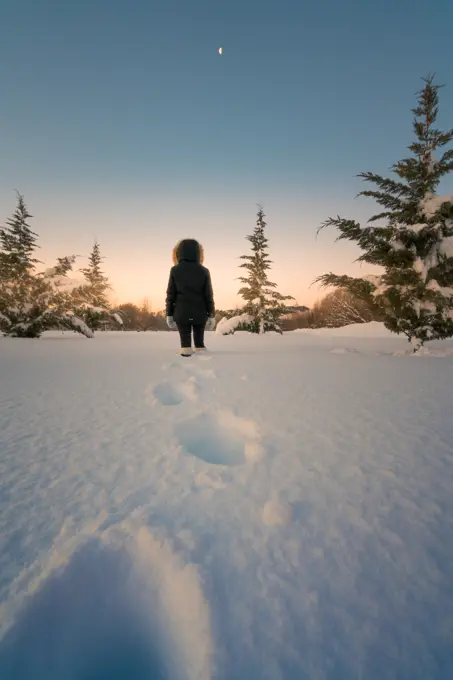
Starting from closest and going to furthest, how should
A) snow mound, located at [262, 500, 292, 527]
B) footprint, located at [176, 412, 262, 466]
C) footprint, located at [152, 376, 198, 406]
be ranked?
snow mound, located at [262, 500, 292, 527] → footprint, located at [176, 412, 262, 466] → footprint, located at [152, 376, 198, 406]

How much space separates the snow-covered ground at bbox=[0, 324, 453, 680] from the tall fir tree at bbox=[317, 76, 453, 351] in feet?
14.8

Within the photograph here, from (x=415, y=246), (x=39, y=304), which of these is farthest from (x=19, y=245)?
(x=415, y=246)

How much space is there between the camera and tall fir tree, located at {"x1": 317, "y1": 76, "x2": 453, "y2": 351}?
487cm

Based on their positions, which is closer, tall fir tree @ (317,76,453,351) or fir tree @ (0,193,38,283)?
tall fir tree @ (317,76,453,351)

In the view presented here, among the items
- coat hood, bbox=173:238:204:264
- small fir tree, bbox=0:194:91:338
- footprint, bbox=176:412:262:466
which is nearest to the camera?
footprint, bbox=176:412:262:466

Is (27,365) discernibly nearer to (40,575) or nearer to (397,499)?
(40,575)

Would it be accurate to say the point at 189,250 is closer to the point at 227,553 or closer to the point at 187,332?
the point at 187,332

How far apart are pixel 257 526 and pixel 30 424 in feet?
4.36

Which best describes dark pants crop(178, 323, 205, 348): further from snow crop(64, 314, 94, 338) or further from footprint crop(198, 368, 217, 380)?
snow crop(64, 314, 94, 338)

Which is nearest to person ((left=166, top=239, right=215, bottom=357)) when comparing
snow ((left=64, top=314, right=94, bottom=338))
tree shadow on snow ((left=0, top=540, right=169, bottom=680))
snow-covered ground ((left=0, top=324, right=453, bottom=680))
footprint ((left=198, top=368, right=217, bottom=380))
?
footprint ((left=198, top=368, right=217, bottom=380))

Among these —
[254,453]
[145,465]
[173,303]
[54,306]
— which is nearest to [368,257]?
[173,303]

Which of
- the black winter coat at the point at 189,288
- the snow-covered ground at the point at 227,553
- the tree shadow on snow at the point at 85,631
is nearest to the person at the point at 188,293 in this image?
the black winter coat at the point at 189,288

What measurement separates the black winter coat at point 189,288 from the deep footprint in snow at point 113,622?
12.4ft

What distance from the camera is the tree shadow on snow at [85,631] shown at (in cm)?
51
